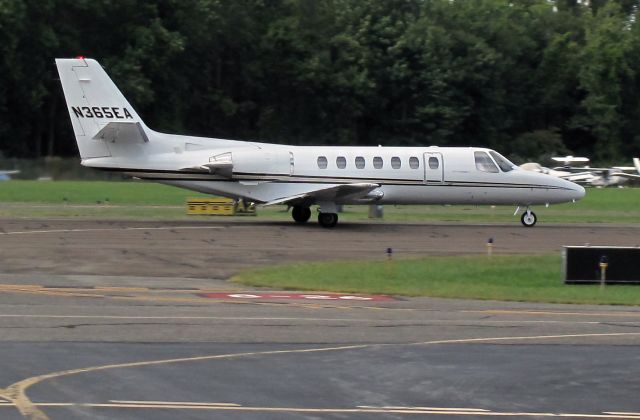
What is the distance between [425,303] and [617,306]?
354 cm

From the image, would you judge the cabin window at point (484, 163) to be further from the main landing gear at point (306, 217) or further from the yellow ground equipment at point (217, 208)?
the yellow ground equipment at point (217, 208)

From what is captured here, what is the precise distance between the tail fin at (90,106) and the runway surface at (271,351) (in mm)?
8015

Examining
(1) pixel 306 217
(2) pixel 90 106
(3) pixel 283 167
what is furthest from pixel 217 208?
(2) pixel 90 106

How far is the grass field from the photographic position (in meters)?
43.0

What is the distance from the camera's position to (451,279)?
2502cm

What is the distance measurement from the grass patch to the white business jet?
28.6 feet

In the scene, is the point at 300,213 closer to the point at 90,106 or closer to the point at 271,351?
the point at 90,106

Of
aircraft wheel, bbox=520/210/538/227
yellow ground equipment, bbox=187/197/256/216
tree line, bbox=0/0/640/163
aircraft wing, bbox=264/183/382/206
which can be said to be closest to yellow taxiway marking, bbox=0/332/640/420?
aircraft wing, bbox=264/183/382/206

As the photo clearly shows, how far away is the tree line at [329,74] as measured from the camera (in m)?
73.0

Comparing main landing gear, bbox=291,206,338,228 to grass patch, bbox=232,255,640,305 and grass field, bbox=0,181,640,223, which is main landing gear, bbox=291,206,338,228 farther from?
grass patch, bbox=232,255,640,305

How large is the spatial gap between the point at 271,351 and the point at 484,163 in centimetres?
2385

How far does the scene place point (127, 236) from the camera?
107 ft

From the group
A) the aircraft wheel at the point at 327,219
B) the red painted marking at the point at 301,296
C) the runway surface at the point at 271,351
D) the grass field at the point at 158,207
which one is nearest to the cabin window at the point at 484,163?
the grass field at the point at 158,207

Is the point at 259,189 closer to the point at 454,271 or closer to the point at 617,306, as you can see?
the point at 454,271
